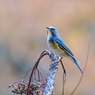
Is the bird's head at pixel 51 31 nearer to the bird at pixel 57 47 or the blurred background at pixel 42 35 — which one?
the bird at pixel 57 47

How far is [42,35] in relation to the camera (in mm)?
8273

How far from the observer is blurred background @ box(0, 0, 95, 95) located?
7.74m

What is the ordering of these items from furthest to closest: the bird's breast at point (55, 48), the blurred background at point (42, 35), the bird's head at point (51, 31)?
the blurred background at point (42, 35)
the bird's head at point (51, 31)
the bird's breast at point (55, 48)

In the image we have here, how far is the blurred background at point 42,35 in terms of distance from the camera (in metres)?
7.74

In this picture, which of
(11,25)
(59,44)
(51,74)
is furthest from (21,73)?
(51,74)

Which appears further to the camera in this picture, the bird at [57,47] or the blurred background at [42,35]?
the blurred background at [42,35]

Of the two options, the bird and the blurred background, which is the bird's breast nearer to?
the bird

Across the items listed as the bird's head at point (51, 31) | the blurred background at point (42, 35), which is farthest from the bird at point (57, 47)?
the blurred background at point (42, 35)

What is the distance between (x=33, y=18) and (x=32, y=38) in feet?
3.05

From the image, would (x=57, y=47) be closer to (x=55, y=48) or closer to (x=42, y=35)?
(x=55, y=48)

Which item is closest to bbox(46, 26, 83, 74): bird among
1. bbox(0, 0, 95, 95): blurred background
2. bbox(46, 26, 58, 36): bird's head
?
bbox(46, 26, 58, 36): bird's head

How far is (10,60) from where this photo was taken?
25.9 feet

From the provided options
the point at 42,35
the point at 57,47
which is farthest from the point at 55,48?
the point at 42,35

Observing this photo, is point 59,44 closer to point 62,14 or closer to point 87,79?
point 87,79
